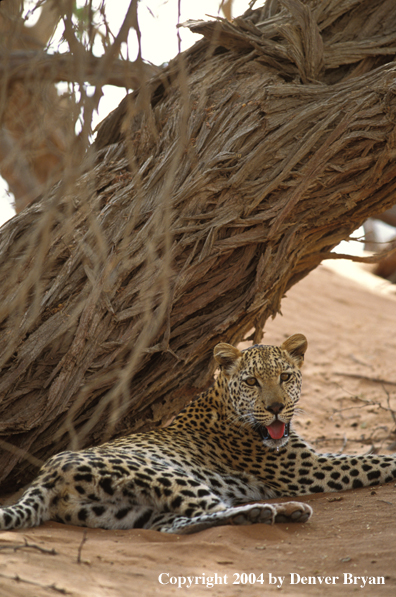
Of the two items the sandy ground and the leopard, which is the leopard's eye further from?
the sandy ground

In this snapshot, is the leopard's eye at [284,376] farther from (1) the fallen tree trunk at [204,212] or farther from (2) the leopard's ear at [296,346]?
(1) the fallen tree trunk at [204,212]

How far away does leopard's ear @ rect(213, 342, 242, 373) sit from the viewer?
17.3 feet

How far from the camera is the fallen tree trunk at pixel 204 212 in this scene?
4.96m

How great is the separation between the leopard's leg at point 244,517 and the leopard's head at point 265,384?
95 centimetres

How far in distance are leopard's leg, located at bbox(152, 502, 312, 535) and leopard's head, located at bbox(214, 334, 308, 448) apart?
945 millimetres

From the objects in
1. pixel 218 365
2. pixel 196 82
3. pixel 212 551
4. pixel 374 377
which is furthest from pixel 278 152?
pixel 374 377

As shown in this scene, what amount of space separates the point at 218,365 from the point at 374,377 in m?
5.29

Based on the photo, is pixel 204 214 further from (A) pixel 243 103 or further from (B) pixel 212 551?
(B) pixel 212 551

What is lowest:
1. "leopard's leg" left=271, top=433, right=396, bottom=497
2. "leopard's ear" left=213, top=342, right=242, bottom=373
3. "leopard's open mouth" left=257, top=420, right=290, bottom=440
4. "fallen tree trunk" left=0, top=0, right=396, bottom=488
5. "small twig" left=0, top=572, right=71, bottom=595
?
"leopard's leg" left=271, top=433, right=396, bottom=497

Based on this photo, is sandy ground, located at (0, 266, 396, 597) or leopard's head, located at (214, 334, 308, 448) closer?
sandy ground, located at (0, 266, 396, 597)

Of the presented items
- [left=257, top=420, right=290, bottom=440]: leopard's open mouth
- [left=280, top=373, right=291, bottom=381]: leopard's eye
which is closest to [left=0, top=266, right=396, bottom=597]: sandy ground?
[left=257, top=420, right=290, bottom=440]: leopard's open mouth

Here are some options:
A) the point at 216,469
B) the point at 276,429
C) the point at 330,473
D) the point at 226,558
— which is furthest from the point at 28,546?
the point at 330,473

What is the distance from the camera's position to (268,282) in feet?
18.3

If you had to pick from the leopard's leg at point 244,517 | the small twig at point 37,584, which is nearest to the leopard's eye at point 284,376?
the leopard's leg at point 244,517
